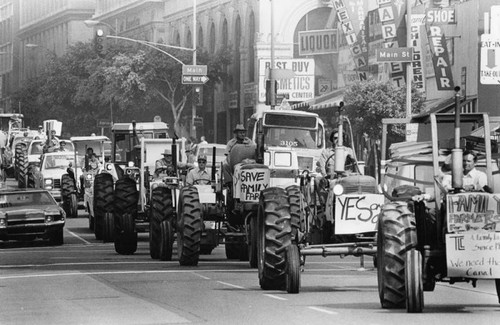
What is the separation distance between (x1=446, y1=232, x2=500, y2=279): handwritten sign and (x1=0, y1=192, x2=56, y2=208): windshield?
2152 cm

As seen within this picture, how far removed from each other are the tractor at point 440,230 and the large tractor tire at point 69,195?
99.0 ft

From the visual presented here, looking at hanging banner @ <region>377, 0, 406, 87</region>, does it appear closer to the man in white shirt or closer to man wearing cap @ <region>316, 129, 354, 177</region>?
man wearing cap @ <region>316, 129, 354, 177</region>

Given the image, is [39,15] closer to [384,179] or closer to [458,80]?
[458,80]

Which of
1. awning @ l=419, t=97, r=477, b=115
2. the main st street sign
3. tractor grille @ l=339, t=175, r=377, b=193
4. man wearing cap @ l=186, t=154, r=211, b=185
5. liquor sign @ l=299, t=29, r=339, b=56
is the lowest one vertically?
man wearing cap @ l=186, t=154, r=211, b=185

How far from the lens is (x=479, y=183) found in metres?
16.5

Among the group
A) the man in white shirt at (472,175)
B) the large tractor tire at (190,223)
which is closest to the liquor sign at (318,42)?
the large tractor tire at (190,223)

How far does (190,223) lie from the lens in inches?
1000

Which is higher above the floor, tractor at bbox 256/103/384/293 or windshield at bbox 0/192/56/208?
tractor at bbox 256/103/384/293

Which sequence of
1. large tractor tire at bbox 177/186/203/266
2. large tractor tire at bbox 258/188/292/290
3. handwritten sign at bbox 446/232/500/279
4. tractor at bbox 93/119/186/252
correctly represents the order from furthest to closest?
tractor at bbox 93/119/186/252, large tractor tire at bbox 177/186/203/266, large tractor tire at bbox 258/188/292/290, handwritten sign at bbox 446/232/500/279

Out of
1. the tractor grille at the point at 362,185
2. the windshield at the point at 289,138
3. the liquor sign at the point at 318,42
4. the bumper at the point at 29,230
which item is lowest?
the bumper at the point at 29,230

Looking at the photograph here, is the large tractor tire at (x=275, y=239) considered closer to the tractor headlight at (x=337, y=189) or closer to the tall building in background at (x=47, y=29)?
the tractor headlight at (x=337, y=189)

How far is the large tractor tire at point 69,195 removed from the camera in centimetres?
4650

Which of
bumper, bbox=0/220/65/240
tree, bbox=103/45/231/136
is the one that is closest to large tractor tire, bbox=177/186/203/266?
bumper, bbox=0/220/65/240

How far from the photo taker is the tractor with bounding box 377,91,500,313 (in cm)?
1531
